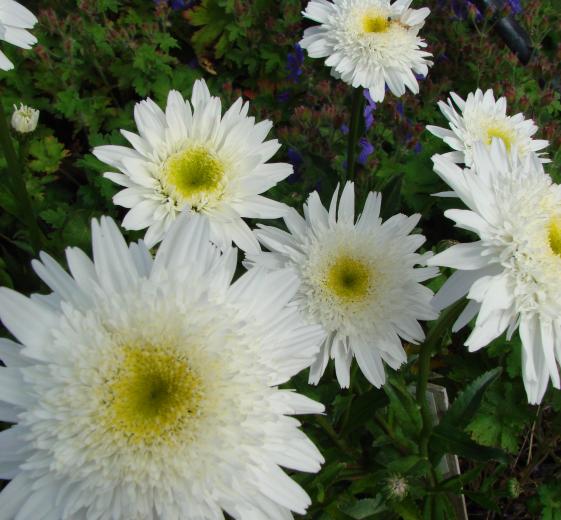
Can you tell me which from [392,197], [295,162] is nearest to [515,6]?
[295,162]

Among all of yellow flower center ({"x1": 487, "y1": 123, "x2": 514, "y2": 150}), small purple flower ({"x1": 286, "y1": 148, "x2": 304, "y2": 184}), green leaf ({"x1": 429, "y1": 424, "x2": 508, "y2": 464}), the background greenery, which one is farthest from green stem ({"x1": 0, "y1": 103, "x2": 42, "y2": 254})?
yellow flower center ({"x1": 487, "y1": 123, "x2": 514, "y2": 150})

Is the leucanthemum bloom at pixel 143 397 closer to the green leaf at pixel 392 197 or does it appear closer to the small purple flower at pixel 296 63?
the green leaf at pixel 392 197

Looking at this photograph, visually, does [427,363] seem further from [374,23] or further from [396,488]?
[374,23]

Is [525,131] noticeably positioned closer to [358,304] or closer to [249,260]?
[358,304]

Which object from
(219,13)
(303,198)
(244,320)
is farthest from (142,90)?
(244,320)

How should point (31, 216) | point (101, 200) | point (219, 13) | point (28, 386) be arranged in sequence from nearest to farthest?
point (28, 386) → point (31, 216) → point (101, 200) → point (219, 13)

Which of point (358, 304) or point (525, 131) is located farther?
point (525, 131)

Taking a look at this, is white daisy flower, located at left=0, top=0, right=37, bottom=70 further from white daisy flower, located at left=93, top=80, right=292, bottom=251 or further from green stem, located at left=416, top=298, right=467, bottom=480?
green stem, located at left=416, top=298, right=467, bottom=480
